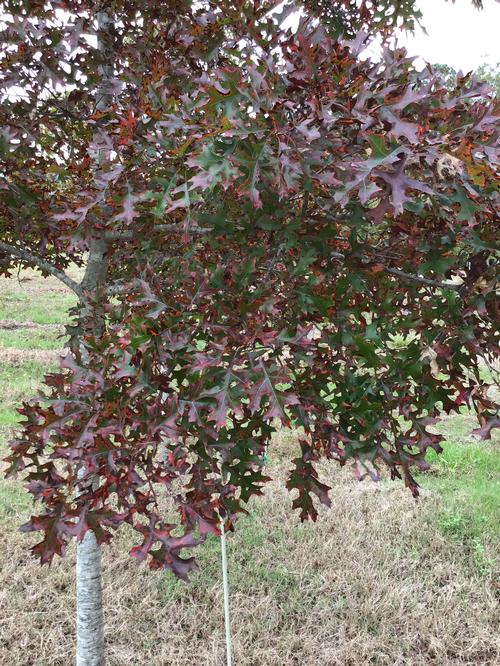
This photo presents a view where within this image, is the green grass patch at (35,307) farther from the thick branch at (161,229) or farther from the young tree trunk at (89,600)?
the thick branch at (161,229)

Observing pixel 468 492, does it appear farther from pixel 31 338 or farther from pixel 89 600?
pixel 31 338

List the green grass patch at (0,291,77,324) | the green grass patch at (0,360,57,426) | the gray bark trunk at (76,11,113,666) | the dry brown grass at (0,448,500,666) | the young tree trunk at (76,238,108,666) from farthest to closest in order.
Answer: the green grass patch at (0,291,77,324)
the green grass patch at (0,360,57,426)
the dry brown grass at (0,448,500,666)
the young tree trunk at (76,238,108,666)
the gray bark trunk at (76,11,113,666)

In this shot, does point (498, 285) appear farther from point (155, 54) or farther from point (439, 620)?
point (439, 620)

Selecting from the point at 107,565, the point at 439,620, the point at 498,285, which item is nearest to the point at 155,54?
the point at 498,285

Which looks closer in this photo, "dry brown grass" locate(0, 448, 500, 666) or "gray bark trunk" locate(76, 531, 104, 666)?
"gray bark trunk" locate(76, 531, 104, 666)

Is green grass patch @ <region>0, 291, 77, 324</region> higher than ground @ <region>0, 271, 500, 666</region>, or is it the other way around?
green grass patch @ <region>0, 291, 77, 324</region>

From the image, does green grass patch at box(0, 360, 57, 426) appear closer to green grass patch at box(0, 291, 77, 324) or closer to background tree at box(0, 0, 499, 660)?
green grass patch at box(0, 291, 77, 324)

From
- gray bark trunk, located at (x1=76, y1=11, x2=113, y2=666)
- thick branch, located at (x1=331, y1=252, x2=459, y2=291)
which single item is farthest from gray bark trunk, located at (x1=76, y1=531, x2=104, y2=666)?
thick branch, located at (x1=331, y1=252, x2=459, y2=291)

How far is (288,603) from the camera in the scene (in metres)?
3.28

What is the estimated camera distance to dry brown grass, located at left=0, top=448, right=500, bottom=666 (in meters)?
2.96

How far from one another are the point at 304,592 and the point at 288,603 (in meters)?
0.14

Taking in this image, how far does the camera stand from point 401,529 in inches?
154

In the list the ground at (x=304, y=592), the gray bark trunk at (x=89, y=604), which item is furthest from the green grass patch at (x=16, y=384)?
the gray bark trunk at (x=89, y=604)

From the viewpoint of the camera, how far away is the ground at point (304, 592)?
2.97 metres
